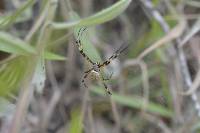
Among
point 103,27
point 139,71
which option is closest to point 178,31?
point 139,71

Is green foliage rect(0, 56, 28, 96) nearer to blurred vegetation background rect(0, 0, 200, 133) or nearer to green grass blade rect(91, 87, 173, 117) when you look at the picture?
blurred vegetation background rect(0, 0, 200, 133)

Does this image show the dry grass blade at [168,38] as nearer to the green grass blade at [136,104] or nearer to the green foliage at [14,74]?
the green grass blade at [136,104]

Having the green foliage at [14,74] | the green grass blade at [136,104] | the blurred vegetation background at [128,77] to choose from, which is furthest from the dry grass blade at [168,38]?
the green foliage at [14,74]

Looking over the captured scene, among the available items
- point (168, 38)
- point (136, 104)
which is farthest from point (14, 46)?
point (136, 104)

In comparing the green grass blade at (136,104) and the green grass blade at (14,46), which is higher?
the green grass blade at (136,104)

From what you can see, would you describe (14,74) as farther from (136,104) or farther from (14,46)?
(136,104)

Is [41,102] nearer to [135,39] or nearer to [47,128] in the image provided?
[47,128]

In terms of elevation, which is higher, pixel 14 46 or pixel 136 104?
pixel 136 104

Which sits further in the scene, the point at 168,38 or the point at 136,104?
the point at 136,104

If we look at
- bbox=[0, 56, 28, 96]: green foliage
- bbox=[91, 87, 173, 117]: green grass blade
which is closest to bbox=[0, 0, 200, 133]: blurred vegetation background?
bbox=[91, 87, 173, 117]: green grass blade

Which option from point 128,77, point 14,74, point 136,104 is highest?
point 128,77

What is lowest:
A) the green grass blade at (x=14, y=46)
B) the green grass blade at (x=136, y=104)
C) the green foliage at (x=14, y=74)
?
the green foliage at (x=14, y=74)

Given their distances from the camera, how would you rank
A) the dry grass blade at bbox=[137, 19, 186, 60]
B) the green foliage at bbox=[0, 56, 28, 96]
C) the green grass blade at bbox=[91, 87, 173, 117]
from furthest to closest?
the green grass blade at bbox=[91, 87, 173, 117]
the dry grass blade at bbox=[137, 19, 186, 60]
the green foliage at bbox=[0, 56, 28, 96]
